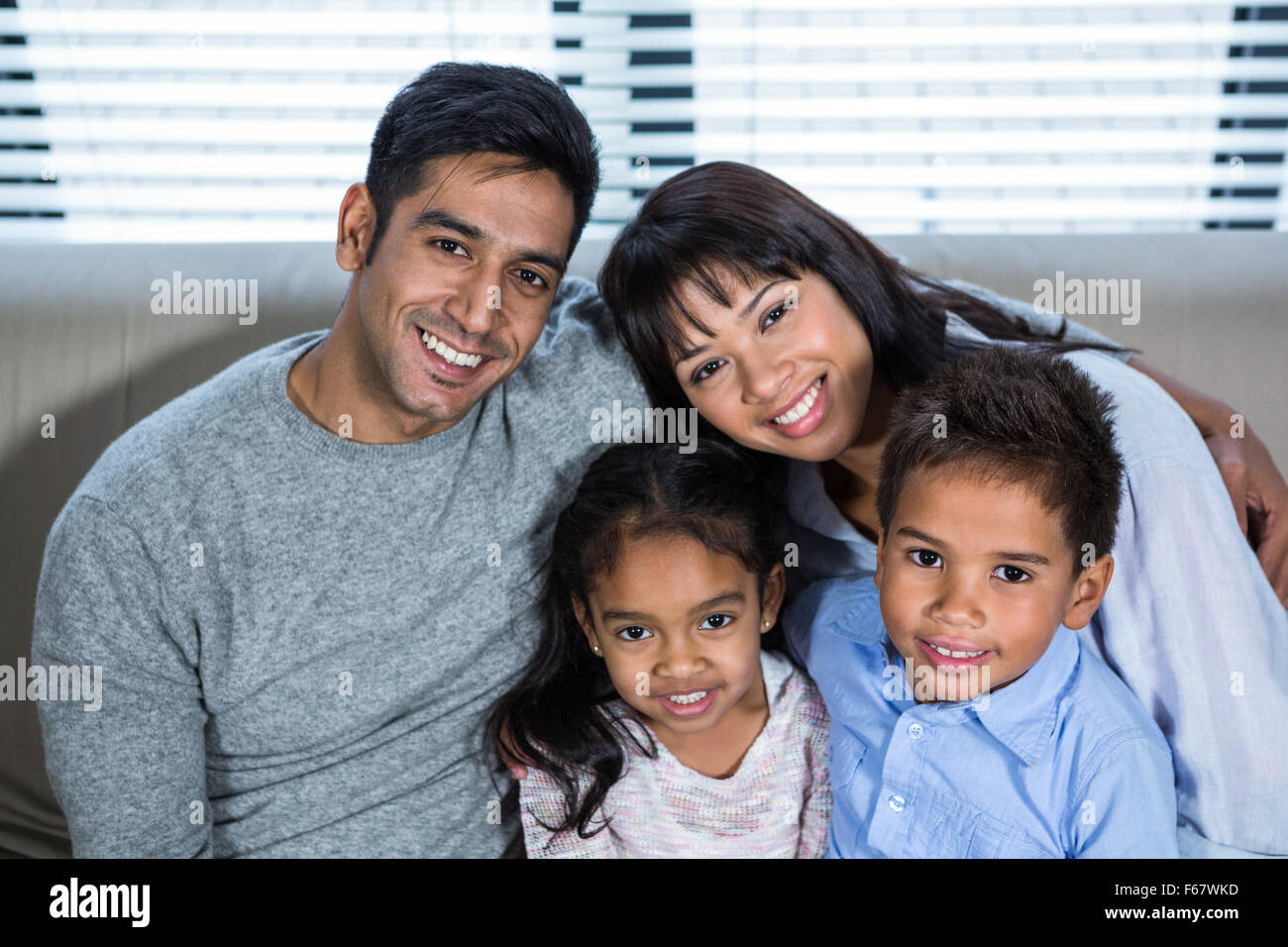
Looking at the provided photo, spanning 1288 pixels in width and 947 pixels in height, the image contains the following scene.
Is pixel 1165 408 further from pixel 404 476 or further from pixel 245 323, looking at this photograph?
pixel 245 323

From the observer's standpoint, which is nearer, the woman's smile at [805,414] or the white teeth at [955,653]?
the white teeth at [955,653]

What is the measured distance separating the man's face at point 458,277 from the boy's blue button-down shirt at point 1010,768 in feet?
1.86

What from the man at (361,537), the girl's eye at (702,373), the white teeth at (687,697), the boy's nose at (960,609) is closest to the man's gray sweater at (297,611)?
the man at (361,537)

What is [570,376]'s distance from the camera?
4.52 feet

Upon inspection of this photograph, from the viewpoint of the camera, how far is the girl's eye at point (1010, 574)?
1.08 meters

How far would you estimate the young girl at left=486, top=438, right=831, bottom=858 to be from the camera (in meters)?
1.27

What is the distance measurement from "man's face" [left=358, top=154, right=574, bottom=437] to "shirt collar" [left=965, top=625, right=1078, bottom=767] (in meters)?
0.67

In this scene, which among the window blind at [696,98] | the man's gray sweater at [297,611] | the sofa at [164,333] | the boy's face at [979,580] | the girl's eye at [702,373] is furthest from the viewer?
the window blind at [696,98]

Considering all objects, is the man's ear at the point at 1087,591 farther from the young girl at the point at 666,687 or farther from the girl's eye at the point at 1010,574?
the young girl at the point at 666,687

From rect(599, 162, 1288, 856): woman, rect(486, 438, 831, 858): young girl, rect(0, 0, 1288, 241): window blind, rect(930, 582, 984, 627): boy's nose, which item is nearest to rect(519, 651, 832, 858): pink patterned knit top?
rect(486, 438, 831, 858): young girl
